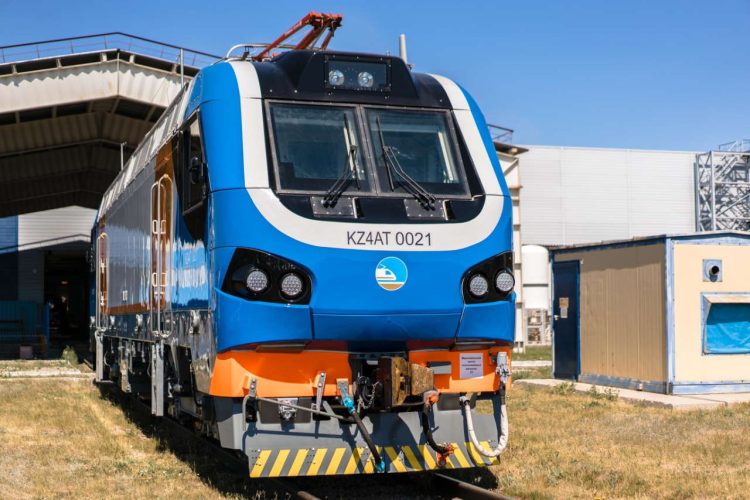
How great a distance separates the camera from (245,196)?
286 inches

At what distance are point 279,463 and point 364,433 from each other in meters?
0.66

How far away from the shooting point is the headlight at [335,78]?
8102 millimetres

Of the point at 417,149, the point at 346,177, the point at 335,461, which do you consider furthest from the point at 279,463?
the point at 417,149

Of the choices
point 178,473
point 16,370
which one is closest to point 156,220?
point 178,473

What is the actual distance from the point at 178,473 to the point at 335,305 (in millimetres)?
3083

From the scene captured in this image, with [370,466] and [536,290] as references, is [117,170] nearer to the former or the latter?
[536,290]

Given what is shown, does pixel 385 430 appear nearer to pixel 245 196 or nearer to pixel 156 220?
pixel 245 196

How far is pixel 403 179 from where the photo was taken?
25.7 feet

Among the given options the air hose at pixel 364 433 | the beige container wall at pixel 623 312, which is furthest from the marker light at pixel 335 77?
the beige container wall at pixel 623 312

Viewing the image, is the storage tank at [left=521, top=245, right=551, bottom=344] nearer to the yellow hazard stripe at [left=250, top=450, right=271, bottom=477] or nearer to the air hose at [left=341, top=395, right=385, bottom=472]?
the air hose at [left=341, top=395, right=385, bottom=472]

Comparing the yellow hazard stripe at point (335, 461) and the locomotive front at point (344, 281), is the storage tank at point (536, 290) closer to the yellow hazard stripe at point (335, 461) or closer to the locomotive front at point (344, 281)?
the locomotive front at point (344, 281)

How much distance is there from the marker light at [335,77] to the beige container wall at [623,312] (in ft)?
27.4

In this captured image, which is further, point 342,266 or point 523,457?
point 523,457

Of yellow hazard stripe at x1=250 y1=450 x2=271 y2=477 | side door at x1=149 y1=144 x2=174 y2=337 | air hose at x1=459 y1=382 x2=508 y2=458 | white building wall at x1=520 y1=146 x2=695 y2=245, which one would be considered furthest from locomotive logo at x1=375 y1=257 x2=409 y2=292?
white building wall at x1=520 y1=146 x2=695 y2=245
